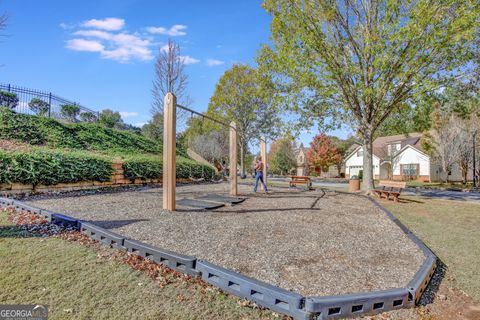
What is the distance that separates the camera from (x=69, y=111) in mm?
19203

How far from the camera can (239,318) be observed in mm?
2824

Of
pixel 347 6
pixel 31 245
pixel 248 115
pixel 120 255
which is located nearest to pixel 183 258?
pixel 120 255

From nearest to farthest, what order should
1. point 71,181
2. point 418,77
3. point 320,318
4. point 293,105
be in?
point 320,318
point 71,181
point 418,77
point 293,105

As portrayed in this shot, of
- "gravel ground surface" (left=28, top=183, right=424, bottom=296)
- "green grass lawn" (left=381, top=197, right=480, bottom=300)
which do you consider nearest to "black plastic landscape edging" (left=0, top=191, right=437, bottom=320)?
"gravel ground surface" (left=28, top=183, right=424, bottom=296)

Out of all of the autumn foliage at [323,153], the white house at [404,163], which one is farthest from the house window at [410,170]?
the autumn foliage at [323,153]

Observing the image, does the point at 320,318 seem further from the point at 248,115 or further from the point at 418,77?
the point at 248,115

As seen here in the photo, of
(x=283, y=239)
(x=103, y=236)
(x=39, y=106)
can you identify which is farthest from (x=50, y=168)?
(x=39, y=106)

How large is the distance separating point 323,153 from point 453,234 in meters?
36.2

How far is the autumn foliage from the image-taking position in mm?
42375

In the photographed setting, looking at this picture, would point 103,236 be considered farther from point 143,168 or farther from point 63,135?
point 63,135

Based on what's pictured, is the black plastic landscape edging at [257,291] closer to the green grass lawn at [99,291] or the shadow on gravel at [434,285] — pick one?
the green grass lawn at [99,291]

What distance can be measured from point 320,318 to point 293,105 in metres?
13.7

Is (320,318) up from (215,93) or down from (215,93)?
down

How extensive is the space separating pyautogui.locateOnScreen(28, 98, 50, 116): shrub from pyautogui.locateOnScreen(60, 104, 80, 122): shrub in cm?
128
